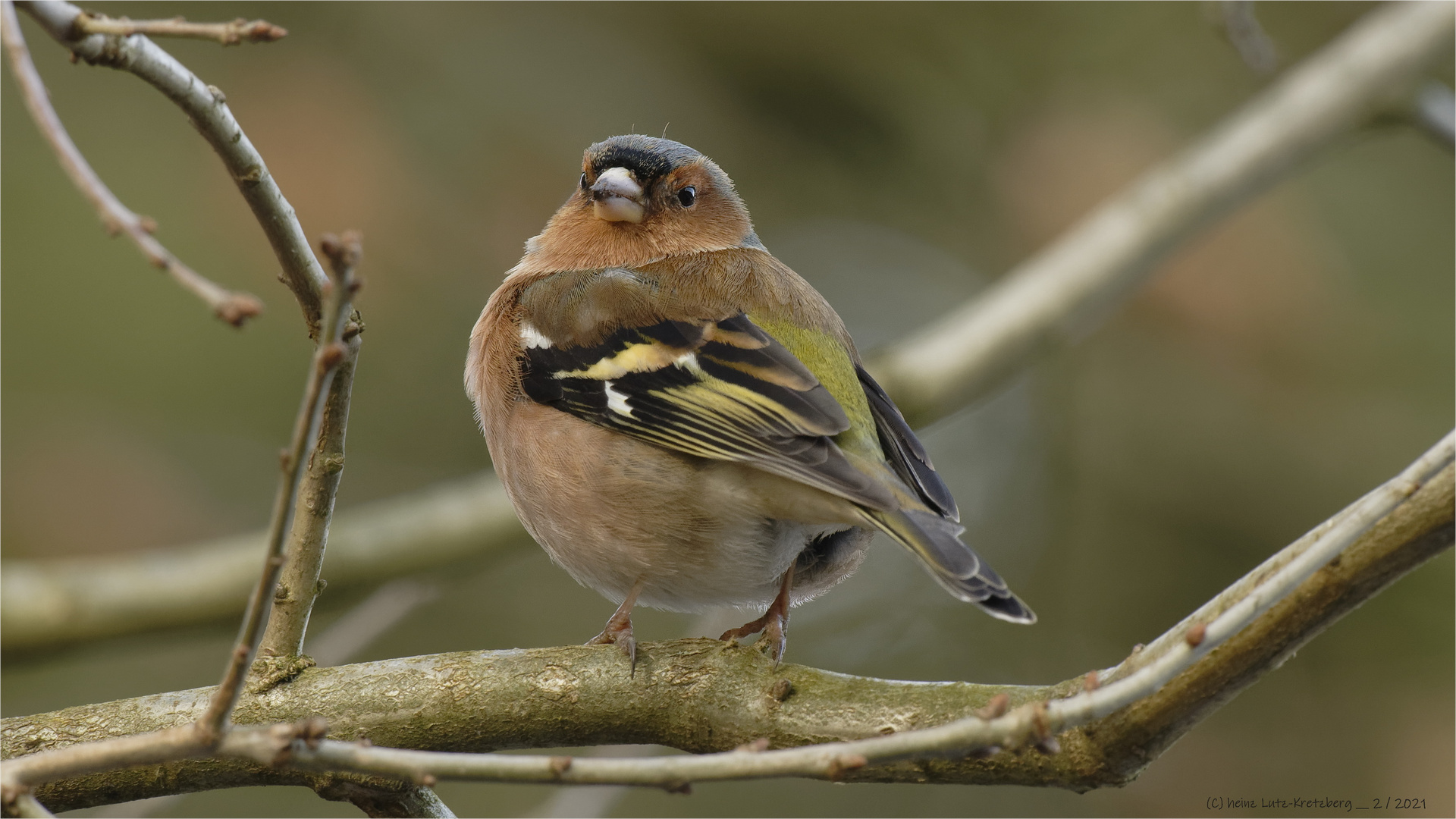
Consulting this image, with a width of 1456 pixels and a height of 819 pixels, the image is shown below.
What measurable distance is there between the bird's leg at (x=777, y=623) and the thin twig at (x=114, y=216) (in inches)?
93.8

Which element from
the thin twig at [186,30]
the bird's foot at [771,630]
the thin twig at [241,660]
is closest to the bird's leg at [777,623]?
the bird's foot at [771,630]

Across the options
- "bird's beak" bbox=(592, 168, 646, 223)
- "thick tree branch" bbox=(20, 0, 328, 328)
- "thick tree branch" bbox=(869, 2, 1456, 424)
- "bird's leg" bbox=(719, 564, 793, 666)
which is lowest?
"bird's leg" bbox=(719, 564, 793, 666)

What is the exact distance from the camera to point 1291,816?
684 centimetres

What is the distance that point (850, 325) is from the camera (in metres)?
9.29

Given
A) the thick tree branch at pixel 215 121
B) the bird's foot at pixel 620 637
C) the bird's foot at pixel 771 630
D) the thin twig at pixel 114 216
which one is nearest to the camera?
the thin twig at pixel 114 216

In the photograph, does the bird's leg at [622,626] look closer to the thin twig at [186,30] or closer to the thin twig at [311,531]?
the thin twig at [311,531]

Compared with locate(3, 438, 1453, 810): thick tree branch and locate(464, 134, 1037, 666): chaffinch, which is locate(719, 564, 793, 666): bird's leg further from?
locate(3, 438, 1453, 810): thick tree branch

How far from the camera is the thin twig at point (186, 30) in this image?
83.0 inches

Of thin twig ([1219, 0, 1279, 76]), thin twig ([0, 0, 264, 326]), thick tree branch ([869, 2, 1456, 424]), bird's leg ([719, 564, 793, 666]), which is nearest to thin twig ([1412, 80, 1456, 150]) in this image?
thick tree branch ([869, 2, 1456, 424])

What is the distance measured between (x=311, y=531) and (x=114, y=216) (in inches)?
62.9

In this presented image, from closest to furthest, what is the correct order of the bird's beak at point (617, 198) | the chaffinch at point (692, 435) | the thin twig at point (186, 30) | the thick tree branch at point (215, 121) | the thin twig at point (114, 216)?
1. the thin twig at point (114, 216)
2. the thin twig at point (186, 30)
3. the thick tree branch at point (215, 121)
4. the chaffinch at point (692, 435)
5. the bird's beak at point (617, 198)

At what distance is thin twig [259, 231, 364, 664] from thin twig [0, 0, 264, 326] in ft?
3.28

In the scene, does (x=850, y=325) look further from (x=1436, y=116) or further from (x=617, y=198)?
(x=617, y=198)

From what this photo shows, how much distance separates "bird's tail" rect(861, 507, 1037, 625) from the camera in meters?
2.95
